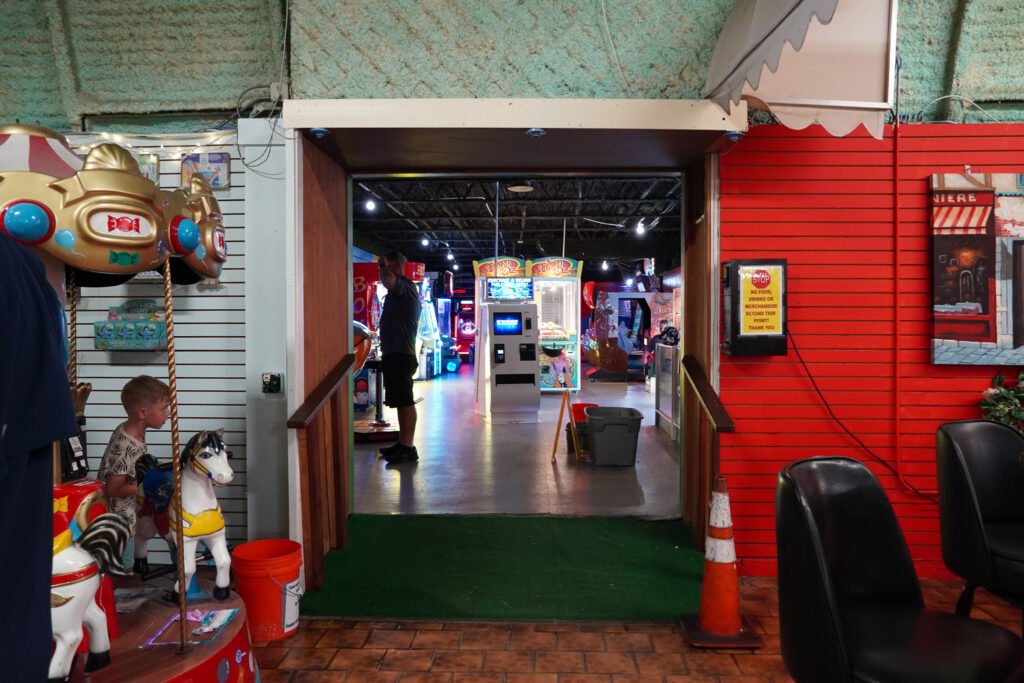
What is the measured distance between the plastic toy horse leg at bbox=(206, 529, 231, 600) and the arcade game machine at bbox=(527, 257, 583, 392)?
10086 mm

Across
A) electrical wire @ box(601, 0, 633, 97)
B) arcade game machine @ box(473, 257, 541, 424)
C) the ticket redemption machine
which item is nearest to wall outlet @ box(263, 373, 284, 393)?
electrical wire @ box(601, 0, 633, 97)

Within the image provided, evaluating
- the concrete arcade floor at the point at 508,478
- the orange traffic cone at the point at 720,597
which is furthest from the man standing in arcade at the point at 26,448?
the concrete arcade floor at the point at 508,478

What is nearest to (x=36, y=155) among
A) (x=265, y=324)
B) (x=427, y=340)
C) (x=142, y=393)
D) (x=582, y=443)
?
(x=142, y=393)

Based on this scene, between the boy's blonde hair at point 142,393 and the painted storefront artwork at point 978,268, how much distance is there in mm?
4219

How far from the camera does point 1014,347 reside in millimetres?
3963

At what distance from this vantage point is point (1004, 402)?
390 centimetres

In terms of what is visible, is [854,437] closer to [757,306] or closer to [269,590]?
[757,306]

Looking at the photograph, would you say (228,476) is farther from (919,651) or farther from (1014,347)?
(1014,347)

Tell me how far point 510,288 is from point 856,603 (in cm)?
1073

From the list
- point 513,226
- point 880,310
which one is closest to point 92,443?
point 880,310

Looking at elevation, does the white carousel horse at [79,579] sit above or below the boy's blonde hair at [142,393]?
below

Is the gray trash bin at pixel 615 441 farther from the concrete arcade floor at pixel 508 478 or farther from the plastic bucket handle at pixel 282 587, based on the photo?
the plastic bucket handle at pixel 282 587

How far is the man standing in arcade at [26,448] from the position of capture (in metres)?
1.60

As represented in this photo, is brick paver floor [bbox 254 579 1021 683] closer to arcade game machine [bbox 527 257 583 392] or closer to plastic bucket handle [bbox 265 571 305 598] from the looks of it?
plastic bucket handle [bbox 265 571 305 598]
